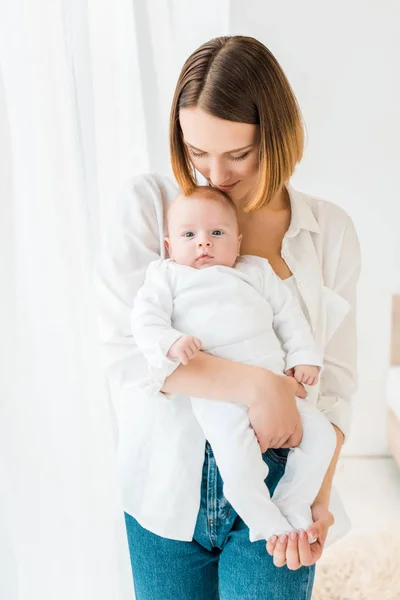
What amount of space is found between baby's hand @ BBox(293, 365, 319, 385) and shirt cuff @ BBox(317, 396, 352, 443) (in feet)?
0.49

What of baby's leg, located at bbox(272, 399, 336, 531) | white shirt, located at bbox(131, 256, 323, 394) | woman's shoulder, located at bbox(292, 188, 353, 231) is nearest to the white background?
white shirt, located at bbox(131, 256, 323, 394)

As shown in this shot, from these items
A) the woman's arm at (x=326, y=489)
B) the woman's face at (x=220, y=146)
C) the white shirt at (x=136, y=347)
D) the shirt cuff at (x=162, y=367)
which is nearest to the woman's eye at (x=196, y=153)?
the woman's face at (x=220, y=146)

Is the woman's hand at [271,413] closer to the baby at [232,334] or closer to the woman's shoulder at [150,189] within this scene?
the baby at [232,334]

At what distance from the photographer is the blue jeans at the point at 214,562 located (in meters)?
1.19

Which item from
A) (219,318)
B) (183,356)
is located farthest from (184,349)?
(219,318)

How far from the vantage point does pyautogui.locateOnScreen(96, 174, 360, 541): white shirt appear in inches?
48.7

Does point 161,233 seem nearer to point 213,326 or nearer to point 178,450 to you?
point 213,326

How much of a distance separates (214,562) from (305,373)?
1.20 feet

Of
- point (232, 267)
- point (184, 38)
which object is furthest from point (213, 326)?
point (184, 38)

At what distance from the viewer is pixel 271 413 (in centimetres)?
117

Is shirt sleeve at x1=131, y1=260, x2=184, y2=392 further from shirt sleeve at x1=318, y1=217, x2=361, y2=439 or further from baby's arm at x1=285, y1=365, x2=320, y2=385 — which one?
shirt sleeve at x1=318, y1=217, x2=361, y2=439

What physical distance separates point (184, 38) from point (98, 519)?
1511 mm

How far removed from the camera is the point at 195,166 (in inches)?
53.0

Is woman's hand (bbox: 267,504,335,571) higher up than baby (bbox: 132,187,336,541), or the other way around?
baby (bbox: 132,187,336,541)
